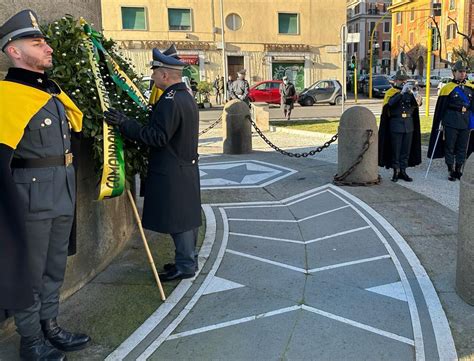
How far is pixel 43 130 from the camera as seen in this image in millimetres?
3008

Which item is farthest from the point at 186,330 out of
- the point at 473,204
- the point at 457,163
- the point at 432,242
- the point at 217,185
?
the point at 457,163

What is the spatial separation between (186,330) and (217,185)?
4786mm

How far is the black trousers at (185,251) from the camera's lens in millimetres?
4367

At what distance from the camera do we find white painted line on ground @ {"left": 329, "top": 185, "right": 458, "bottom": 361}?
3258 millimetres

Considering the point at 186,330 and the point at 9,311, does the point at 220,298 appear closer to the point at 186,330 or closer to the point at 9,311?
the point at 186,330

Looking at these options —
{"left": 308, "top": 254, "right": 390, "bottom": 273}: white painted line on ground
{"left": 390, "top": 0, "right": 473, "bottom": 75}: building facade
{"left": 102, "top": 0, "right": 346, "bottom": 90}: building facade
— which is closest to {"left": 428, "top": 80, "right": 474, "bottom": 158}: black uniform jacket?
{"left": 308, "top": 254, "right": 390, "bottom": 273}: white painted line on ground

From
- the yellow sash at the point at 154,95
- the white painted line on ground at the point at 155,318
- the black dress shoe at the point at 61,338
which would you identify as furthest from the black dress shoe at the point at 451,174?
the black dress shoe at the point at 61,338

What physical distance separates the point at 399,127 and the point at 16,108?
6456 millimetres

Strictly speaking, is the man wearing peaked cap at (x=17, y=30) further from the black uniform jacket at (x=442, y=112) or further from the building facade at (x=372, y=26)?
the building facade at (x=372, y=26)

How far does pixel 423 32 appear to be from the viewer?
240 feet

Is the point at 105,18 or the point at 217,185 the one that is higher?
the point at 105,18

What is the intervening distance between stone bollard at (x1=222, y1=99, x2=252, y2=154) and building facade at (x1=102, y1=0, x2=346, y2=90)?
2399 cm

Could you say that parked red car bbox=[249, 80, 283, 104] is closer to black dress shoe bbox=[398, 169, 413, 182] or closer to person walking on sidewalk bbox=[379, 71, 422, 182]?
person walking on sidewalk bbox=[379, 71, 422, 182]

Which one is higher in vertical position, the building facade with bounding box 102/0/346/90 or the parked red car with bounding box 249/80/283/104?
the building facade with bounding box 102/0/346/90
